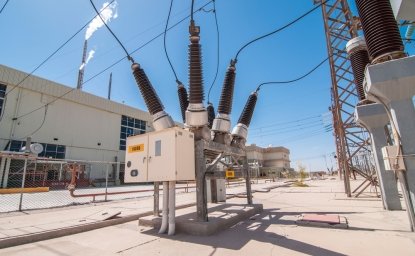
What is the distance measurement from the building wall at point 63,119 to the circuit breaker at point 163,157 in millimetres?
27396

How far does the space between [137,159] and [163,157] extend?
38.5 inches

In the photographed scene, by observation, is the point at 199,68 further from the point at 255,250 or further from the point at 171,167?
the point at 255,250

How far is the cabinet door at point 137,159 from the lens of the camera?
5.71 m

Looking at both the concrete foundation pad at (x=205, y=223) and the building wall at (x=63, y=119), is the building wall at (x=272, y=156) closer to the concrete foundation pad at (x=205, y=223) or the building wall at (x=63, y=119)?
the building wall at (x=63, y=119)

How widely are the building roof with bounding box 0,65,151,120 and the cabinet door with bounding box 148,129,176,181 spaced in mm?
24606

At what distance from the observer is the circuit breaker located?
5.25 meters

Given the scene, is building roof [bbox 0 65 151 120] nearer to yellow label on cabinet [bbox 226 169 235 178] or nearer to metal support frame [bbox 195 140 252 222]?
metal support frame [bbox 195 140 252 222]

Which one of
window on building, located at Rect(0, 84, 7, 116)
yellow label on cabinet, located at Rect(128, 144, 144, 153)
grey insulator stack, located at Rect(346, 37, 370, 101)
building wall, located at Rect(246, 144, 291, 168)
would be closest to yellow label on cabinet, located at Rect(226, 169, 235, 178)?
yellow label on cabinet, located at Rect(128, 144, 144, 153)

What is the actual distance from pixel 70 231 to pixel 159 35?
700 cm

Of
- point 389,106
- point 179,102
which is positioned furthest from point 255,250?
point 179,102

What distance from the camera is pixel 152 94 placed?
635 centimetres

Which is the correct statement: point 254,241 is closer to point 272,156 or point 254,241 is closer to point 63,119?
point 63,119

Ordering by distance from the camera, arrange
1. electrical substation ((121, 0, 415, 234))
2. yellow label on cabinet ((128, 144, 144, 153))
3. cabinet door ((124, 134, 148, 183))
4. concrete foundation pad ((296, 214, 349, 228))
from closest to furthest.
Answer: electrical substation ((121, 0, 415, 234)), concrete foundation pad ((296, 214, 349, 228)), cabinet door ((124, 134, 148, 183)), yellow label on cabinet ((128, 144, 144, 153))

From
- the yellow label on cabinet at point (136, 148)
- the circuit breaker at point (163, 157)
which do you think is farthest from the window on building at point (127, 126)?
the circuit breaker at point (163, 157)
